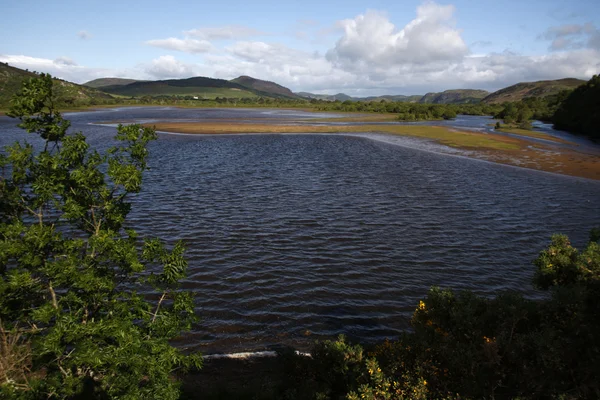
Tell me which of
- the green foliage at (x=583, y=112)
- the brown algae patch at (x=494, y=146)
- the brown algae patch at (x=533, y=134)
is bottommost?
the brown algae patch at (x=494, y=146)

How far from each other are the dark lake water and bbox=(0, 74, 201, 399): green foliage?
6.51 m

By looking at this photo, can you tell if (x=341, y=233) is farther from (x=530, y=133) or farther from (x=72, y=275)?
(x=530, y=133)

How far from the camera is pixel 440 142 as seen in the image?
74.1 m

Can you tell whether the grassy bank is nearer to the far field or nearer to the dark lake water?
the far field

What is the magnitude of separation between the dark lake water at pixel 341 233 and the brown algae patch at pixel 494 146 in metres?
5.74

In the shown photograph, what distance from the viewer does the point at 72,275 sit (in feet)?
28.9

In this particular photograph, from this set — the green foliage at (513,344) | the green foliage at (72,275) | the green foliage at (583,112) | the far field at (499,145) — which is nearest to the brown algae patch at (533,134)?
the far field at (499,145)

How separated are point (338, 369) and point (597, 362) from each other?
7064 mm

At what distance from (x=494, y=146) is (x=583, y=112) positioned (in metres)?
47.1

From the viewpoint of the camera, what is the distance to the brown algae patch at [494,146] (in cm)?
5282

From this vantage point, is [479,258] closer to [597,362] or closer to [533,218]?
[533,218]

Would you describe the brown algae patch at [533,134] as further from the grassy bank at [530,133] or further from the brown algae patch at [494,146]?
the brown algae patch at [494,146]

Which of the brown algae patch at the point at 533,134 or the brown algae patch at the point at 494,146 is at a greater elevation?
the brown algae patch at the point at 533,134

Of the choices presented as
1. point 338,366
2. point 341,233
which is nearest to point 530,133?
point 341,233
